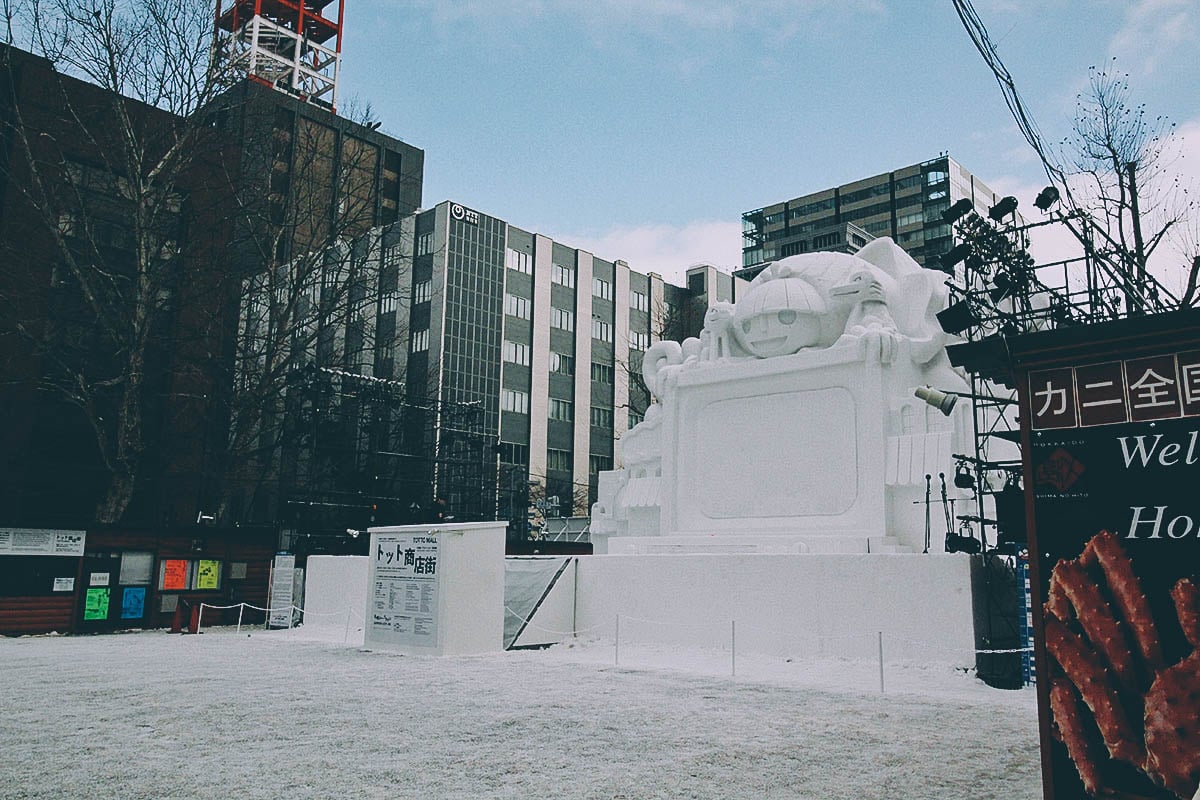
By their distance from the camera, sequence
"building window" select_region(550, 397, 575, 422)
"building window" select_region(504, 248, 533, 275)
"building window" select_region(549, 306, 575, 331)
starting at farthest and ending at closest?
"building window" select_region(549, 306, 575, 331) → "building window" select_region(550, 397, 575, 422) → "building window" select_region(504, 248, 533, 275)

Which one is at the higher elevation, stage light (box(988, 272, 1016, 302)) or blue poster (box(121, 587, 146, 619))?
stage light (box(988, 272, 1016, 302))

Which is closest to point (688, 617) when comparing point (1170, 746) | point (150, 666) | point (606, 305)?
point (150, 666)

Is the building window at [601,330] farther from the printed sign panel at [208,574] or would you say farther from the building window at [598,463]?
the printed sign panel at [208,574]

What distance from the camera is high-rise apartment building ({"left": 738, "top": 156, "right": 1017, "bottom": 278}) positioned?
285ft

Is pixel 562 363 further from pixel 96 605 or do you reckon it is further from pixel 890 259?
pixel 96 605

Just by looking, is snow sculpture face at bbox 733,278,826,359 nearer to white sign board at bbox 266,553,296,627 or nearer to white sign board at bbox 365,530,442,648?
white sign board at bbox 365,530,442,648

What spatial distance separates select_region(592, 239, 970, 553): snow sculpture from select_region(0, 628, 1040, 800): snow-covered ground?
5.61m

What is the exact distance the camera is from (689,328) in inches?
2514

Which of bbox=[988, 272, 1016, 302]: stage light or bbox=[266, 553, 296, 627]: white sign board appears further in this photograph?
bbox=[266, 553, 296, 627]: white sign board

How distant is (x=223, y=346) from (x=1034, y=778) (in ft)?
97.3

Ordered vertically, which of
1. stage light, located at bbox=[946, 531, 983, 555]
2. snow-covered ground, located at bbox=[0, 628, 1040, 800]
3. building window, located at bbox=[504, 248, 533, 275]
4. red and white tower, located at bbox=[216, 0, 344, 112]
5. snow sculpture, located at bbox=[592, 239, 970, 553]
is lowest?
snow-covered ground, located at bbox=[0, 628, 1040, 800]

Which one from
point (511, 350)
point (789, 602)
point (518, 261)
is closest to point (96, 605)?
point (789, 602)

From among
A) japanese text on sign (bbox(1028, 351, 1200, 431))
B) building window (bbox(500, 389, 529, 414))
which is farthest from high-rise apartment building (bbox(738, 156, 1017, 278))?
japanese text on sign (bbox(1028, 351, 1200, 431))

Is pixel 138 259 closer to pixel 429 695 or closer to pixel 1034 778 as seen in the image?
pixel 429 695
